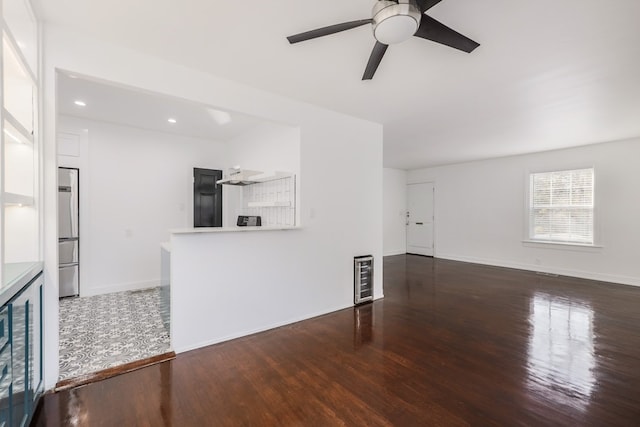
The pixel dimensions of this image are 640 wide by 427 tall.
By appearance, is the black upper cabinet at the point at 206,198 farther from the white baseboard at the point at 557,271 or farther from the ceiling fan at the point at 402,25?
the white baseboard at the point at 557,271

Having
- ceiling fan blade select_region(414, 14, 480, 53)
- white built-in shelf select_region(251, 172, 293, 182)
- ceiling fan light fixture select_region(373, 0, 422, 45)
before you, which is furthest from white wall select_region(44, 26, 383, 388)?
ceiling fan blade select_region(414, 14, 480, 53)

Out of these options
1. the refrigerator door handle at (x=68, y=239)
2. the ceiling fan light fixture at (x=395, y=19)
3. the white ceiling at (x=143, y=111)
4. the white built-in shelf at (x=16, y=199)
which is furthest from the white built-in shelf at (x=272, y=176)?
the refrigerator door handle at (x=68, y=239)

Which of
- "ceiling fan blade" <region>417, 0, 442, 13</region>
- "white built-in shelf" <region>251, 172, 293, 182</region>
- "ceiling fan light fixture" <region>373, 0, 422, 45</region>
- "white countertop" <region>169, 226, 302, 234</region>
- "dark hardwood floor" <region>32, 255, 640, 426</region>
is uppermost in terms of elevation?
"ceiling fan blade" <region>417, 0, 442, 13</region>

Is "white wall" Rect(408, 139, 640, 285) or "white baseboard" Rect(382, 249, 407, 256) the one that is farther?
"white baseboard" Rect(382, 249, 407, 256)

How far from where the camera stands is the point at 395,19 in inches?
61.8

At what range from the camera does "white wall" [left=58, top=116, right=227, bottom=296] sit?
4.21 meters

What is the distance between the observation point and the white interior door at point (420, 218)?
8.02 meters

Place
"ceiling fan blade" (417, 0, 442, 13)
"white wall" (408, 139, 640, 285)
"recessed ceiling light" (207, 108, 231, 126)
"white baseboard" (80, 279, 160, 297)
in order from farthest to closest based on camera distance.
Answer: "white wall" (408, 139, 640, 285), "white baseboard" (80, 279, 160, 297), "recessed ceiling light" (207, 108, 231, 126), "ceiling fan blade" (417, 0, 442, 13)

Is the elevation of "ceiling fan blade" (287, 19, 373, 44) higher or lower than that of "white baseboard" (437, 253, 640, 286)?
higher

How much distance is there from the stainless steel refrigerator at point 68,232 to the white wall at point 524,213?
25.1 feet

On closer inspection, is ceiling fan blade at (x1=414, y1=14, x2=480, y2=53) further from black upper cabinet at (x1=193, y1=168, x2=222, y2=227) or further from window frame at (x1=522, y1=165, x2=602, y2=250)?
window frame at (x1=522, y1=165, x2=602, y2=250)

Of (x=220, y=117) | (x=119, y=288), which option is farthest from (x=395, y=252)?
(x=119, y=288)

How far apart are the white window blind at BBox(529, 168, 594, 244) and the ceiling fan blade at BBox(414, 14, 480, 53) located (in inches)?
214

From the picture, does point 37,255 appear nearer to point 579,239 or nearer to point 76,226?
point 76,226
